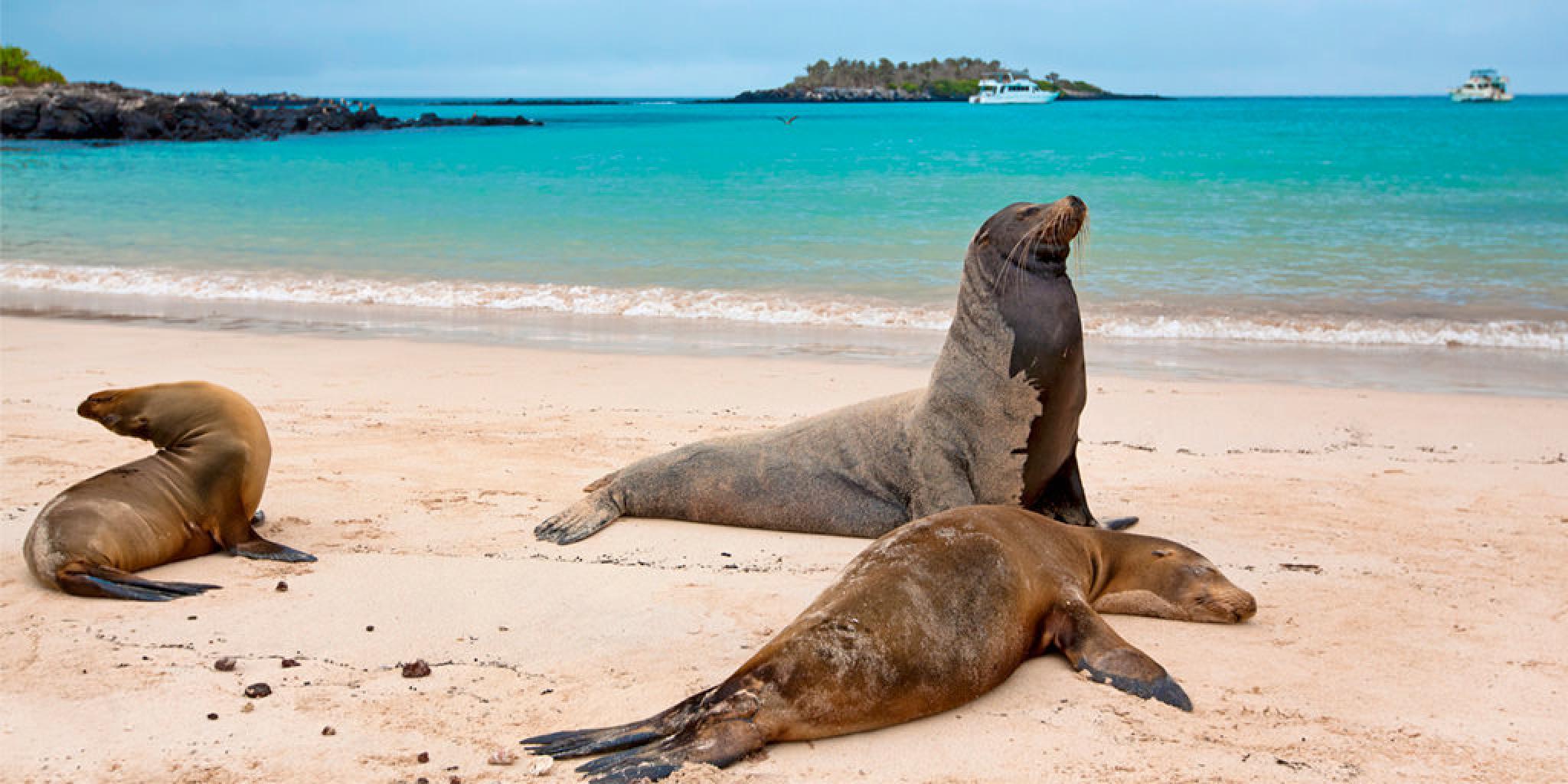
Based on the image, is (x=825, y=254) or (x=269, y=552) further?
(x=825, y=254)

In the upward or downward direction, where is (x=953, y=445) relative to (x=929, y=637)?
upward

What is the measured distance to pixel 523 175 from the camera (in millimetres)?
38000

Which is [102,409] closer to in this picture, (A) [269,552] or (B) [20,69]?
(A) [269,552]

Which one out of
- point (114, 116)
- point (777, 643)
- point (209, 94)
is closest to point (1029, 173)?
point (777, 643)

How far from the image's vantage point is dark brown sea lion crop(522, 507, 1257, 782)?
3.15 metres

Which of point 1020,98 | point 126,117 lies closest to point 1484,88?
point 1020,98

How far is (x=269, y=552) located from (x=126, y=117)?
203ft

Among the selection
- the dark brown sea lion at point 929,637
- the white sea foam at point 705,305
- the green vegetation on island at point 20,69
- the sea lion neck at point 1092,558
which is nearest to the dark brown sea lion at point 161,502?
the dark brown sea lion at point 929,637

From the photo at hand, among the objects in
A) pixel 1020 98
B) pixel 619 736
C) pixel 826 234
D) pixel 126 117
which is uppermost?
pixel 1020 98

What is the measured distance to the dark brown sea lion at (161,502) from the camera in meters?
4.54

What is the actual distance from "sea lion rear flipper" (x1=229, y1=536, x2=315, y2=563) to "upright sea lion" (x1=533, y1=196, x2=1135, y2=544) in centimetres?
91

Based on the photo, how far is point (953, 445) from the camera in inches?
204

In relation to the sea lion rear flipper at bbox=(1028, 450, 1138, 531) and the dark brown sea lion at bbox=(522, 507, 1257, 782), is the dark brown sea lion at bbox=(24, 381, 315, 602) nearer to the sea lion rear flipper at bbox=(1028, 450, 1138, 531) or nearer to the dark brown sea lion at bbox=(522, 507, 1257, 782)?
the dark brown sea lion at bbox=(522, 507, 1257, 782)

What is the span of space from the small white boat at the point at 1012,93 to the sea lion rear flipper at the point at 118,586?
121383 mm
